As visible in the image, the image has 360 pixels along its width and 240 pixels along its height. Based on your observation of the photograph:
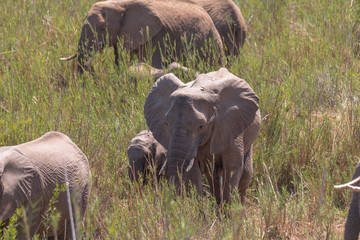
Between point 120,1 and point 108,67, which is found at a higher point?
point 120,1

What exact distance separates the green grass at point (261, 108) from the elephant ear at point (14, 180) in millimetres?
496

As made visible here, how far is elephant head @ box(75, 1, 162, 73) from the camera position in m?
7.82

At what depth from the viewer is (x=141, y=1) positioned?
826 centimetres

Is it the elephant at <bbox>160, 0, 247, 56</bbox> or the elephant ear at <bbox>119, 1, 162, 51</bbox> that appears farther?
the elephant at <bbox>160, 0, 247, 56</bbox>

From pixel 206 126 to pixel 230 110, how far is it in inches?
11.8

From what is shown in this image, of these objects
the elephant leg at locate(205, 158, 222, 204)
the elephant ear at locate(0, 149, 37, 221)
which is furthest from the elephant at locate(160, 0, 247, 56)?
the elephant ear at locate(0, 149, 37, 221)

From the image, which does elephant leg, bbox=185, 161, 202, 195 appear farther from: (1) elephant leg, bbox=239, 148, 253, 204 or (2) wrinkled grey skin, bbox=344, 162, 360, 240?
(2) wrinkled grey skin, bbox=344, 162, 360, 240

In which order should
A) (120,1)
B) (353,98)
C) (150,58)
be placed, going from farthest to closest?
(120,1) < (150,58) < (353,98)

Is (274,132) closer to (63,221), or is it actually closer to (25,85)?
(63,221)

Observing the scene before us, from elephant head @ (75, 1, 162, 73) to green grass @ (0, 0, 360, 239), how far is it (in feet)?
0.79

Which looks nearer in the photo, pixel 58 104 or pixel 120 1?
pixel 58 104

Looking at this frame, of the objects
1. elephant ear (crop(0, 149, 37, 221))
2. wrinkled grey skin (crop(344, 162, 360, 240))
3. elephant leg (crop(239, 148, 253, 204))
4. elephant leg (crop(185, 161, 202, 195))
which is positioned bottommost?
elephant leg (crop(239, 148, 253, 204))

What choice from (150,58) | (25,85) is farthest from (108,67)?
(25,85)

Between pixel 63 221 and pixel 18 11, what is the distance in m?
5.07
